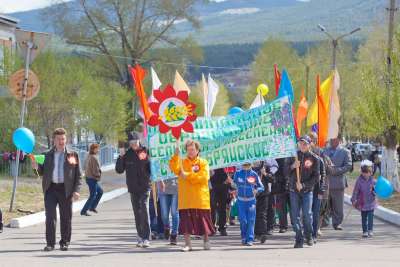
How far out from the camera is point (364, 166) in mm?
16188

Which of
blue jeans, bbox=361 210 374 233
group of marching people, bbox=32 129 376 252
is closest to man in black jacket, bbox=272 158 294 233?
group of marching people, bbox=32 129 376 252

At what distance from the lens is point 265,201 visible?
1509cm

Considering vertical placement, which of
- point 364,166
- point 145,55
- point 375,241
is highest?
point 145,55

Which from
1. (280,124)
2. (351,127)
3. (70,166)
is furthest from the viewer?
(351,127)

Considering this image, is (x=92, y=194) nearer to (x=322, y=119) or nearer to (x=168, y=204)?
(x=322, y=119)

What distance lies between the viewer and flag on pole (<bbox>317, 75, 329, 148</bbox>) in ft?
54.0

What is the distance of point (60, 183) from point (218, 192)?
12.2 ft

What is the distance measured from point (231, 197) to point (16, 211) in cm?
565

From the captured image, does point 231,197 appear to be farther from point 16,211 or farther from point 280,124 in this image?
point 16,211

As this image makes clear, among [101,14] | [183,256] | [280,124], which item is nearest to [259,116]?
[280,124]

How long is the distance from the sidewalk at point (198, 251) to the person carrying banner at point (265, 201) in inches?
9.5

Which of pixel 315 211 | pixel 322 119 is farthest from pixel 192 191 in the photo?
pixel 322 119

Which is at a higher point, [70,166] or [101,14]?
[101,14]

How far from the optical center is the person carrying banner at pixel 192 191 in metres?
13.1
